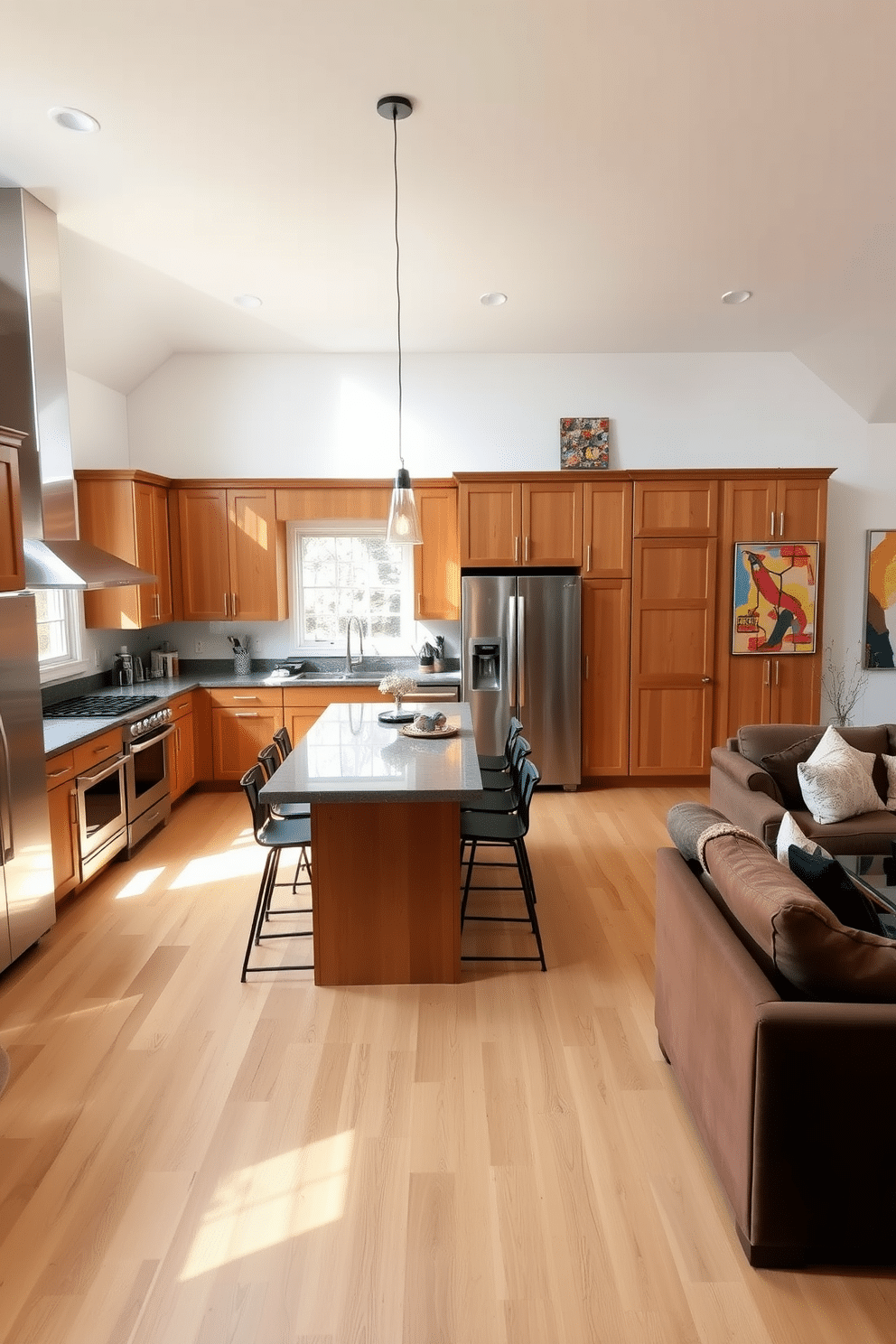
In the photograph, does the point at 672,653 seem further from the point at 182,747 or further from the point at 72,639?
the point at 72,639

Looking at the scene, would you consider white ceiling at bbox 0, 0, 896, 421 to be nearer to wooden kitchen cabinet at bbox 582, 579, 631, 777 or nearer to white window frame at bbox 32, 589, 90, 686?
white window frame at bbox 32, 589, 90, 686

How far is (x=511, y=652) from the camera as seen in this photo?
5977mm

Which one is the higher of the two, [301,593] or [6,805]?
[301,593]

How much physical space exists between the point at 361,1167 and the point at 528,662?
4015mm

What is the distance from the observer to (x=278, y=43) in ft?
9.21

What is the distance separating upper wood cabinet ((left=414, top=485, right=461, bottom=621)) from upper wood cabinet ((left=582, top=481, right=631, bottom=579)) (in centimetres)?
95

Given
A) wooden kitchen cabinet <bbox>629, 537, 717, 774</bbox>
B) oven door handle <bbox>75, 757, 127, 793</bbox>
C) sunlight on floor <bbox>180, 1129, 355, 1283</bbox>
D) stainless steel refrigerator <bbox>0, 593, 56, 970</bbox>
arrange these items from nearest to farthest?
1. sunlight on floor <bbox>180, 1129, 355, 1283</bbox>
2. stainless steel refrigerator <bbox>0, 593, 56, 970</bbox>
3. oven door handle <bbox>75, 757, 127, 793</bbox>
4. wooden kitchen cabinet <bbox>629, 537, 717, 774</bbox>

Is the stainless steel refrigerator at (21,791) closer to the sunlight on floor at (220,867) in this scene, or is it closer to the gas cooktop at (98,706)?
the sunlight on floor at (220,867)

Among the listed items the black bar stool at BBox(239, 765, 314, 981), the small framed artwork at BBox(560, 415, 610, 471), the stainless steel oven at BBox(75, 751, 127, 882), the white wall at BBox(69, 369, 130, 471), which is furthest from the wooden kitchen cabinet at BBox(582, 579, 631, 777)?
the white wall at BBox(69, 369, 130, 471)

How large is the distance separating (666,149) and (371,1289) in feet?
13.2

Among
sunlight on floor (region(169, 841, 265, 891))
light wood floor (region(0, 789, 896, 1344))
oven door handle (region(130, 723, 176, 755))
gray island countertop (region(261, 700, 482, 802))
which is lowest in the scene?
light wood floor (region(0, 789, 896, 1344))

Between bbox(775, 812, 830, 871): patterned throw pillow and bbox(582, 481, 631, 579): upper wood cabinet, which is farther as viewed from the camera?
bbox(582, 481, 631, 579): upper wood cabinet

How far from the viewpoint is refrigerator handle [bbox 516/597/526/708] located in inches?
234

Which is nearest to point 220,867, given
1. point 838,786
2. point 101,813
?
point 101,813
